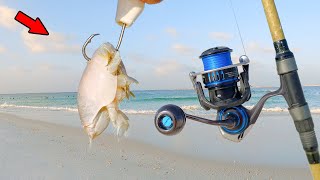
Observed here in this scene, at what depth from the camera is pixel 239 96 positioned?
1578 mm

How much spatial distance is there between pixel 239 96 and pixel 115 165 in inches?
203

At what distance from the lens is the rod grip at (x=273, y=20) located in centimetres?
138

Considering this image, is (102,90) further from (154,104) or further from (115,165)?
(154,104)

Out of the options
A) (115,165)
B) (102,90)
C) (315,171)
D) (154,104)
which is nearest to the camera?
(102,90)

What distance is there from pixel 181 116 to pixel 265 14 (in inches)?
19.2

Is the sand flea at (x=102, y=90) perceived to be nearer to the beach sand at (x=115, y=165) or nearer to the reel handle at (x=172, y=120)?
the reel handle at (x=172, y=120)

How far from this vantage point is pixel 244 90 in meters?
1.56

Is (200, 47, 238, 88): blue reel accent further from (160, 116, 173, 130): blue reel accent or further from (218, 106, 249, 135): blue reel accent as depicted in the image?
(160, 116, 173, 130): blue reel accent

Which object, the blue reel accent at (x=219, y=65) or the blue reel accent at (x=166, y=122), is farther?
the blue reel accent at (x=219, y=65)

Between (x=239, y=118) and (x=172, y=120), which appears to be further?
(x=239, y=118)

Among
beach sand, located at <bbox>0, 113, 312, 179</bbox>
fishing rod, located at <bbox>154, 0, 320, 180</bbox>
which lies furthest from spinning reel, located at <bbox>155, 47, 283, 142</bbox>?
beach sand, located at <bbox>0, 113, 312, 179</bbox>

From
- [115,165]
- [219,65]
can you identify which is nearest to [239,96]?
[219,65]

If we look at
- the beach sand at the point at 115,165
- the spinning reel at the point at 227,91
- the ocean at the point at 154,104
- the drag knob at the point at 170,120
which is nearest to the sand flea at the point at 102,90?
the drag knob at the point at 170,120

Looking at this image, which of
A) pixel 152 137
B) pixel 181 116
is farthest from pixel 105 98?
pixel 152 137
